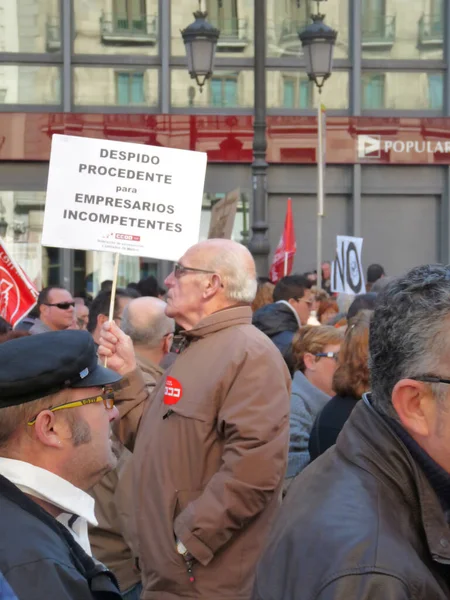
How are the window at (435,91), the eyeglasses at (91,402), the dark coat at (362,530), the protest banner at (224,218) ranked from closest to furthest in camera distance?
the dark coat at (362,530), the eyeglasses at (91,402), the protest banner at (224,218), the window at (435,91)

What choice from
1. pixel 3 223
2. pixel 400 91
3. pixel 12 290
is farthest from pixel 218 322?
pixel 400 91

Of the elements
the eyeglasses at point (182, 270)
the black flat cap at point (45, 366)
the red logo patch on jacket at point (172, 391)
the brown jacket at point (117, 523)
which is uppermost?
the eyeglasses at point (182, 270)

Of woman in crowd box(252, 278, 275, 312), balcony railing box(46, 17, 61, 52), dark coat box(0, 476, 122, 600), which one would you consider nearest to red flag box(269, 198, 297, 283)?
woman in crowd box(252, 278, 275, 312)

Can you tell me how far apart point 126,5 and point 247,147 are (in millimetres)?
3363

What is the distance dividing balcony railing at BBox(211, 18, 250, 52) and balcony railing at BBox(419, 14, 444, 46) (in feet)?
10.6

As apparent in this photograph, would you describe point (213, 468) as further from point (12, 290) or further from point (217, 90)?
point (217, 90)

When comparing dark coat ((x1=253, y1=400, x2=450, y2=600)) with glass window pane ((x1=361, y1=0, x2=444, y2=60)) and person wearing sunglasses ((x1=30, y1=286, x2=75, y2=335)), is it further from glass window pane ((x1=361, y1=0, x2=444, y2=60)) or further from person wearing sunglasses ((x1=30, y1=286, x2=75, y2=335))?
glass window pane ((x1=361, y1=0, x2=444, y2=60))

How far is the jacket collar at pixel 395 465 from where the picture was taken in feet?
6.09

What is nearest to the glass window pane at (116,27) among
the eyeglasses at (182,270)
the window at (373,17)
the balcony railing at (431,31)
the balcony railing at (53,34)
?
the balcony railing at (53,34)

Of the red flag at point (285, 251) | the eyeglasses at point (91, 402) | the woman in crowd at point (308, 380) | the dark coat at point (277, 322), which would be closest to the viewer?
the eyeglasses at point (91, 402)

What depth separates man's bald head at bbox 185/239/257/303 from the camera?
440 centimetres

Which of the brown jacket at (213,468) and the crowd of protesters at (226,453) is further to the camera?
the brown jacket at (213,468)

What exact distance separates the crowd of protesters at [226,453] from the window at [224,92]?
559 inches

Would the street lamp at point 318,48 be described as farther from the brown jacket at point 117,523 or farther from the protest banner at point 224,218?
the brown jacket at point 117,523
